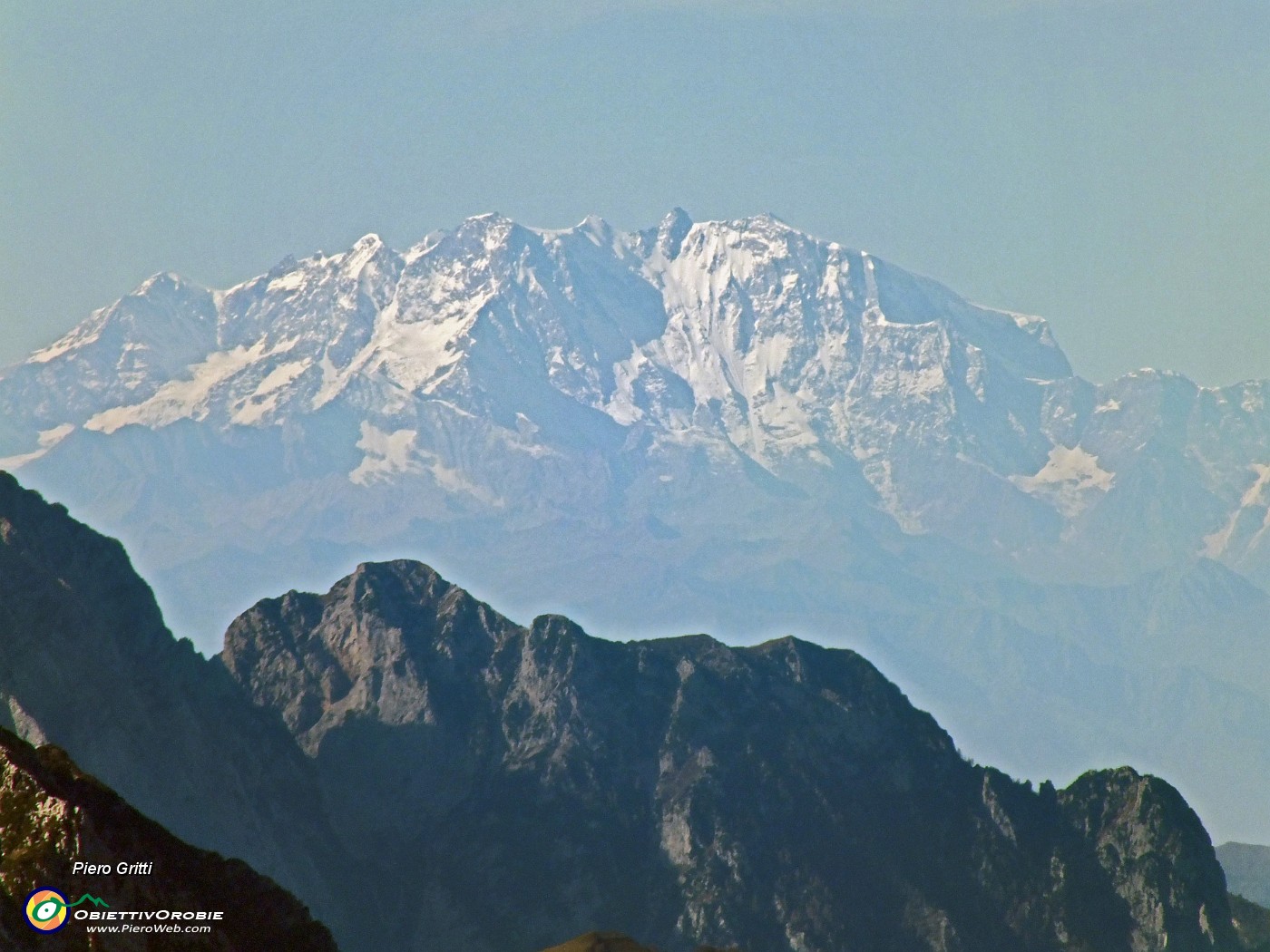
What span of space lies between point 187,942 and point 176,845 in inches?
382

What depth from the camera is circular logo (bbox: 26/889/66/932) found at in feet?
440

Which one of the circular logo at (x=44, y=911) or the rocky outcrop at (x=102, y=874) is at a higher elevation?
the rocky outcrop at (x=102, y=874)

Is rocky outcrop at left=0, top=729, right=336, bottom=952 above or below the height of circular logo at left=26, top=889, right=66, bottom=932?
above

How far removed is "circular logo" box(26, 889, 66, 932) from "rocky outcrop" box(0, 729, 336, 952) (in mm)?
385

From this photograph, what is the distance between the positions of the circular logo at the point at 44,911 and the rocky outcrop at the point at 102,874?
0.39m

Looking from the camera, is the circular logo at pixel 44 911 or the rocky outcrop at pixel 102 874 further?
the rocky outcrop at pixel 102 874

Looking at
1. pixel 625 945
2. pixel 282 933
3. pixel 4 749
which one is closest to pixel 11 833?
pixel 4 749

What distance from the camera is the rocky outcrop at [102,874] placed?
443 ft

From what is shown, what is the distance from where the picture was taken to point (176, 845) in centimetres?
14738

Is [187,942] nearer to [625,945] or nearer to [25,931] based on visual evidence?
[25,931]

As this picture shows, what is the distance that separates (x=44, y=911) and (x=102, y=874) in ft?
13.4

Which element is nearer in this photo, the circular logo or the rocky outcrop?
the circular logo

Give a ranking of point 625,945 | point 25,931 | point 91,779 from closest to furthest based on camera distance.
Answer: point 25,931 → point 91,779 → point 625,945

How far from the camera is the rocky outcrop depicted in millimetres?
135125
